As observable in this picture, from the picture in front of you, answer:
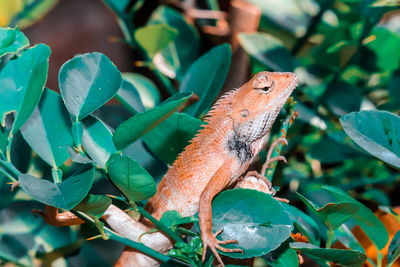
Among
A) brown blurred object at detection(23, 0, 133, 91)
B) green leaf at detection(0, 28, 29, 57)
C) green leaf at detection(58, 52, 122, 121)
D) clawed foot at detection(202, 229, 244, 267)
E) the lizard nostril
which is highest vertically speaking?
green leaf at detection(0, 28, 29, 57)

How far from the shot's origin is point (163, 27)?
2.73 feet

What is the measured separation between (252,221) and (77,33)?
1.88 m

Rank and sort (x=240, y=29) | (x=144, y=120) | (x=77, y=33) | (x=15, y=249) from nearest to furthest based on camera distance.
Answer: (x=144, y=120), (x=15, y=249), (x=240, y=29), (x=77, y=33)

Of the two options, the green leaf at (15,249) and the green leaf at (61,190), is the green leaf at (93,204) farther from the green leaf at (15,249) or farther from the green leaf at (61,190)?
the green leaf at (15,249)

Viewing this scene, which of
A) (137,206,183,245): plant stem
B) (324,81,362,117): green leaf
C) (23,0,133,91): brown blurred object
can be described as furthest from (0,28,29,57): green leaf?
(23,0,133,91): brown blurred object

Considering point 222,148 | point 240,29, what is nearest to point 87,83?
point 222,148

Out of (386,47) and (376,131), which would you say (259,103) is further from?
(386,47)

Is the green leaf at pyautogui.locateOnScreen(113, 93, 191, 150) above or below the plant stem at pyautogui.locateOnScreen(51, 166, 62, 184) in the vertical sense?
above

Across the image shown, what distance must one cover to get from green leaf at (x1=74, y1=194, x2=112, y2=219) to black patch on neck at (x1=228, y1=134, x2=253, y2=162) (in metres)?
0.31

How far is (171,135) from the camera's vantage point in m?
0.64

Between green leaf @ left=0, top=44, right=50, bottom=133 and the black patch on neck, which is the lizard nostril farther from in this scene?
green leaf @ left=0, top=44, right=50, bottom=133

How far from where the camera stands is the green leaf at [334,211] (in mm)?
518

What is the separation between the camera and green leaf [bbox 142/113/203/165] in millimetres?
615

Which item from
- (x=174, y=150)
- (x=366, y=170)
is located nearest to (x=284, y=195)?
(x=366, y=170)
